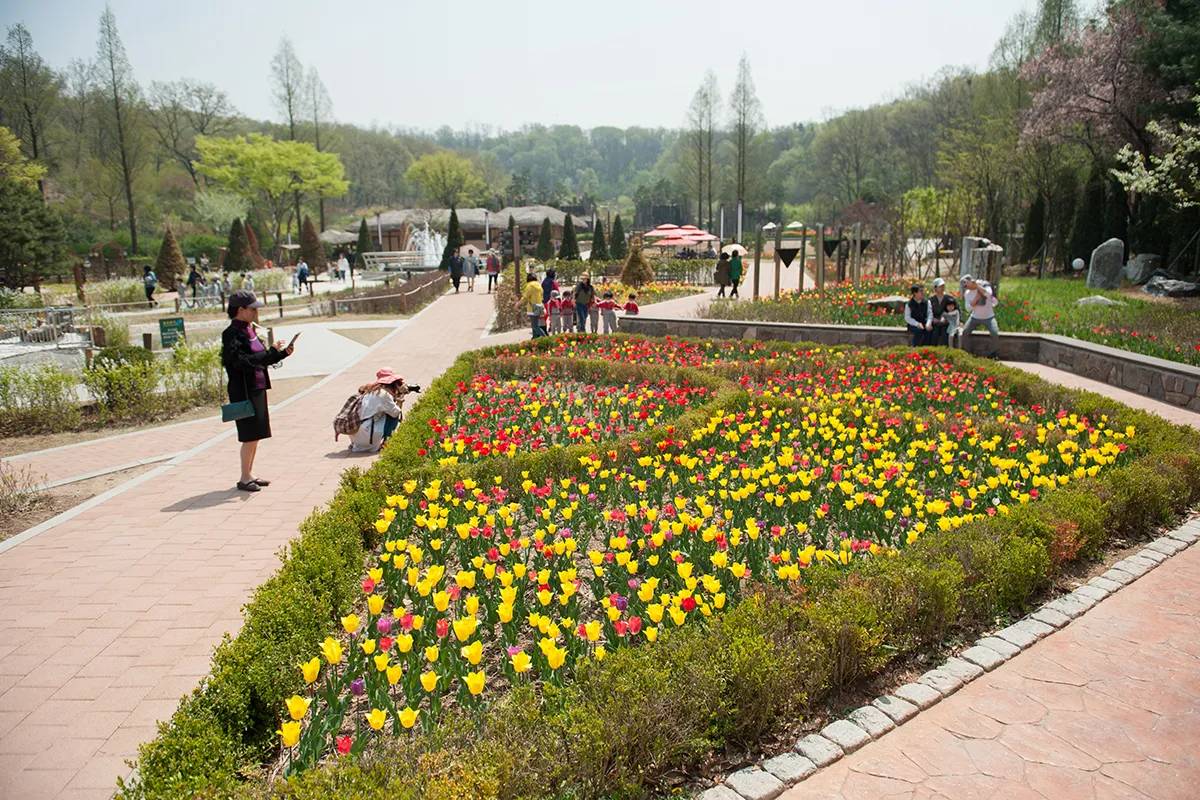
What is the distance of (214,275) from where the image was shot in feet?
93.9

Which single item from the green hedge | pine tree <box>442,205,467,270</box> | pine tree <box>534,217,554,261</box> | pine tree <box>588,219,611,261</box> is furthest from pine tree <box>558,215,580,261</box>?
the green hedge

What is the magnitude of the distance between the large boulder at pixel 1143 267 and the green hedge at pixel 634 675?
67.6 ft

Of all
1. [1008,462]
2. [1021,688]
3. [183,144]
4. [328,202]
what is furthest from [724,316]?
[328,202]

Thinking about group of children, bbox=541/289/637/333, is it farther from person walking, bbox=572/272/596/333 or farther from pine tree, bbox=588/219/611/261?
pine tree, bbox=588/219/611/261

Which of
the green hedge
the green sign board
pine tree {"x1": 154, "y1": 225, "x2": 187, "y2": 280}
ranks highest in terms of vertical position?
pine tree {"x1": 154, "y1": 225, "x2": 187, "y2": 280}

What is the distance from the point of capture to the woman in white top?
25.5 ft

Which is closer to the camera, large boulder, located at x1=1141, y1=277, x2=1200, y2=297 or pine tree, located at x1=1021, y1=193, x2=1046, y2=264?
large boulder, located at x1=1141, y1=277, x2=1200, y2=297

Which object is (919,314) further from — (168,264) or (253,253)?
(253,253)

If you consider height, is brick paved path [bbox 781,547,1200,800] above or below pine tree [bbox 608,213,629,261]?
below

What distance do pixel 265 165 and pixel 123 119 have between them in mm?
7850

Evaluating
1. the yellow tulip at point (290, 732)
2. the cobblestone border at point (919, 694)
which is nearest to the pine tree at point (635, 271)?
the cobblestone border at point (919, 694)

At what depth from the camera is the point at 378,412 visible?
25.8 feet

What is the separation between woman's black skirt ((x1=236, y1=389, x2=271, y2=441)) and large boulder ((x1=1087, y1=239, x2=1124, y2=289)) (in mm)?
21889

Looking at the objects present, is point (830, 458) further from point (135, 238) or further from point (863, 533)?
point (135, 238)
